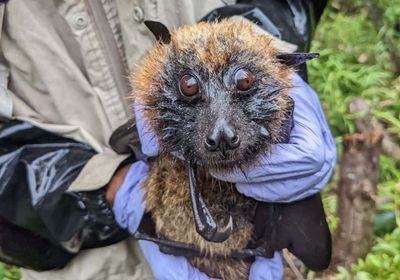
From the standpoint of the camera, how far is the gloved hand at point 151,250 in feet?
8.62

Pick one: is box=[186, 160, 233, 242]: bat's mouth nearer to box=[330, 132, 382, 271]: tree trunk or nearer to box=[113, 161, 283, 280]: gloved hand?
box=[113, 161, 283, 280]: gloved hand

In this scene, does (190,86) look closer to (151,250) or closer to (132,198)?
(132,198)

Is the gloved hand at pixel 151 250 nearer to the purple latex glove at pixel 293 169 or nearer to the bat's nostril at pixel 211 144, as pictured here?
the purple latex glove at pixel 293 169

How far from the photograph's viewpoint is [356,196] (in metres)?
3.13

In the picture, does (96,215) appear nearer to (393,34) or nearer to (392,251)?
(392,251)

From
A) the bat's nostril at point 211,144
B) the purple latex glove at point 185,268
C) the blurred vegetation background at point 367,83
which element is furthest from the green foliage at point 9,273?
the bat's nostril at point 211,144

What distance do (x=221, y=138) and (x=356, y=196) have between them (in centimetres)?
134

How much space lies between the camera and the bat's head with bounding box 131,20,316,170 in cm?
203

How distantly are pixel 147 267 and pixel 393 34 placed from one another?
9.69 feet

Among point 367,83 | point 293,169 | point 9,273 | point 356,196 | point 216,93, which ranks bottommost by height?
point 9,273

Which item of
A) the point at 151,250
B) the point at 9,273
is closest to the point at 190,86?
the point at 151,250

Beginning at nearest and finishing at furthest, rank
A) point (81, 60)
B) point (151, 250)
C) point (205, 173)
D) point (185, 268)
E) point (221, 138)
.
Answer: point (221, 138) < point (205, 173) < point (185, 268) < point (151, 250) < point (81, 60)

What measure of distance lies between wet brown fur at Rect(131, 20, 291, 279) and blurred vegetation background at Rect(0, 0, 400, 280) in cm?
107

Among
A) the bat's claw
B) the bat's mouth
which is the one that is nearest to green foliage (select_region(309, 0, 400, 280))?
the bat's claw
